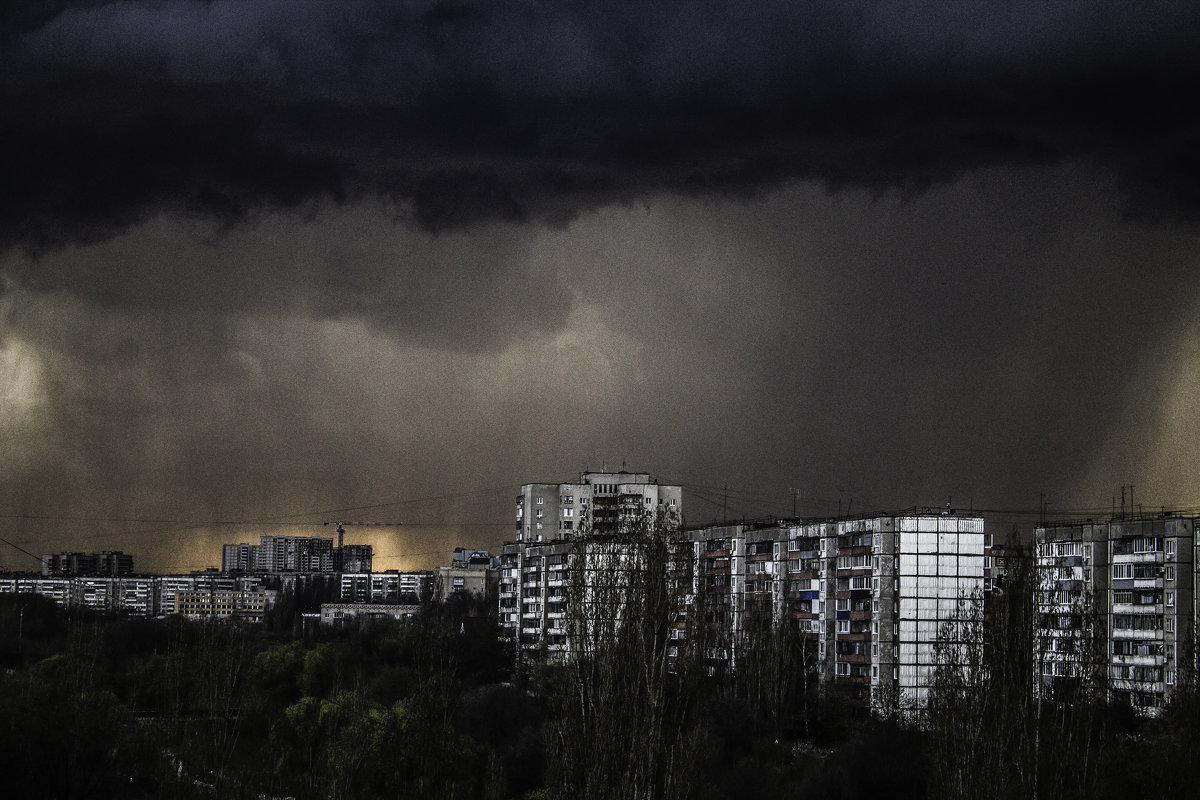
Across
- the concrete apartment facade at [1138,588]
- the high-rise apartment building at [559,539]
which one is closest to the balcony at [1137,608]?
the concrete apartment facade at [1138,588]

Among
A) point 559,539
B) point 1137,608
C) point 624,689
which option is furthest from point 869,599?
point 559,539

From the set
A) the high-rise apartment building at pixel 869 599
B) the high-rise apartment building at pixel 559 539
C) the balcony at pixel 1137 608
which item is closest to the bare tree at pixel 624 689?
the high-rise apartment building at pixel 559 539

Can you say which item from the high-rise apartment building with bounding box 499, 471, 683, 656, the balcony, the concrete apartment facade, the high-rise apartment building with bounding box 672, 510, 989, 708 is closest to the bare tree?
the high-rise apartment building with bounding box 499, 471, 683, 656

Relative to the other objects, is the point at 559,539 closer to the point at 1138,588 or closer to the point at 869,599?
the point at 869,599

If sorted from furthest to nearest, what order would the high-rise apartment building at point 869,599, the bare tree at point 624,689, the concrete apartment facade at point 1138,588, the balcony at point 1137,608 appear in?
the high-rise apartment building at point 869,599, the balcony at point 1137,608, the concrete apartment facade at point 1138,588, the bare tree at point 624,689

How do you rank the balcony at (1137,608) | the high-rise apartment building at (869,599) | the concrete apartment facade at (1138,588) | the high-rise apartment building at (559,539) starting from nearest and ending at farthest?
the high-rise apartment building at (559,539), the concrete apartment facade at (1138,588), the balcony at (1137,608), the high-rise apartment building at (869,599)

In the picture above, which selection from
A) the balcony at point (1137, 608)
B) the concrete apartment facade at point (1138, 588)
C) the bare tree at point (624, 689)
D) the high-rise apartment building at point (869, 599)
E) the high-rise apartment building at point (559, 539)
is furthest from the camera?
the high-rise apartment building at point (869, 599)

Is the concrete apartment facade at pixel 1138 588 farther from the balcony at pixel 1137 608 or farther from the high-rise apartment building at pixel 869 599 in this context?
the high-rise apartment building at pixel 869 599

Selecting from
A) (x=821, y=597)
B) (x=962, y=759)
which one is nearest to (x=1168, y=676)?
(x=821, y=597)

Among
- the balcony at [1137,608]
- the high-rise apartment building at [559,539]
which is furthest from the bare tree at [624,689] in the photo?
the balcony at [1137,608]

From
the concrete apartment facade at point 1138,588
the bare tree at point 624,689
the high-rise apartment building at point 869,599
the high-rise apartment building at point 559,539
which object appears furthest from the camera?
the high-rise apartment building at point 869,599

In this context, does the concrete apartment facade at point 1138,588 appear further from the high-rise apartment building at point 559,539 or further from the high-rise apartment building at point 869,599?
the high-rise apartment building at point 559,539

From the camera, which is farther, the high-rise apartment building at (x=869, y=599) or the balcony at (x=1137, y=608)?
the high-rise apartment building at (x=869, y=599)

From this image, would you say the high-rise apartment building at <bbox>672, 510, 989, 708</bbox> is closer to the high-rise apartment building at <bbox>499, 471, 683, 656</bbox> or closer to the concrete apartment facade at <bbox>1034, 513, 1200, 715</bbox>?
the concrete apartment facade at <bbox>1034, 513, 1200, 715</bbox>
